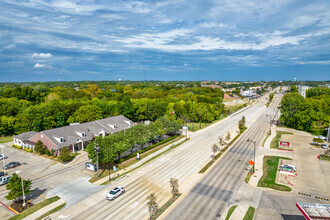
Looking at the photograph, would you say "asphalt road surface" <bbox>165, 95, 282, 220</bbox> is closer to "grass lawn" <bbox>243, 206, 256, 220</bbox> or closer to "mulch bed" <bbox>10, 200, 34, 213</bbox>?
"grass lawn" <bbox>243, 206, 256, 220</bbox>

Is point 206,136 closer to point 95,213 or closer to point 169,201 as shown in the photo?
point 169,201

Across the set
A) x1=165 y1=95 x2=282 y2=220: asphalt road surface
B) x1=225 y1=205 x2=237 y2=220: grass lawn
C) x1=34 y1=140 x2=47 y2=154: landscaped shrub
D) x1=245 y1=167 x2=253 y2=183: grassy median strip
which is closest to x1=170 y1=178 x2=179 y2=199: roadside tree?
x1=165 y1=95 x2=282 y2=220: asphalt road surface

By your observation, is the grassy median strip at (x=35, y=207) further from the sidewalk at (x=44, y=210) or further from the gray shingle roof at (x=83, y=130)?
the gray shingle roof at (x=83, y=130)

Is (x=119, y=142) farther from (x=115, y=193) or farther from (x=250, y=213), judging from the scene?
(x=250, y=213)

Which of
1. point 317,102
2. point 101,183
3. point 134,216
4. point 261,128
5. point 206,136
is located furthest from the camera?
point 261,128

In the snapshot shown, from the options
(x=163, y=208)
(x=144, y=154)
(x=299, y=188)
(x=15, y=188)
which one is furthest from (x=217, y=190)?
(x=15, y=188)

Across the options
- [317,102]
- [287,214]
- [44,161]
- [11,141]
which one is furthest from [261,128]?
[11,141]

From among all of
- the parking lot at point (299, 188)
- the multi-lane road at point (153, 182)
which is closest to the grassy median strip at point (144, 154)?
the multi-lane road at point (153, 182)
